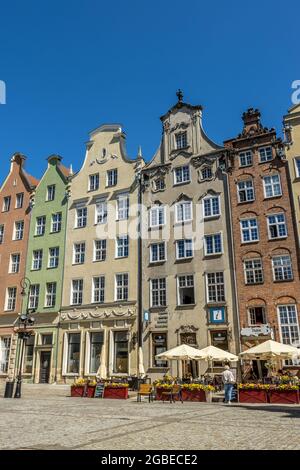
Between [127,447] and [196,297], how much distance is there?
21.1 meters

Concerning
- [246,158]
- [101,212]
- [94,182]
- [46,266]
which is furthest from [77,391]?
[246,158]

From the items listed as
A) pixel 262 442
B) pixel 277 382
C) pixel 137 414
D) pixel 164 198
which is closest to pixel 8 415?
pixel 137 414

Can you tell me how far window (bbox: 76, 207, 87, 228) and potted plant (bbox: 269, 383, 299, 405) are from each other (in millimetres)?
21952

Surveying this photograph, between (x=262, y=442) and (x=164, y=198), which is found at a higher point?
(x=164, y=198)

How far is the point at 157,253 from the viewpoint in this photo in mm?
32062

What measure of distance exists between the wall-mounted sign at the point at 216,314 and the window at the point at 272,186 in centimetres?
848

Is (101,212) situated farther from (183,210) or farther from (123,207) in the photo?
(183,210)

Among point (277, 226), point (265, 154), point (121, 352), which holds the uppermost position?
point (265, 154)

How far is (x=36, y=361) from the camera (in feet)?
112

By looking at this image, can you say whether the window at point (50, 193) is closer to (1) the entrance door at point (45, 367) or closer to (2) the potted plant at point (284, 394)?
(1) the entrance door at point (45, 367)

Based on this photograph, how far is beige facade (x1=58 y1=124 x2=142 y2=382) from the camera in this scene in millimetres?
31531

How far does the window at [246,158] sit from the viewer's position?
1207 inches

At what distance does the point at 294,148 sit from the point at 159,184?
10563 millimetres
